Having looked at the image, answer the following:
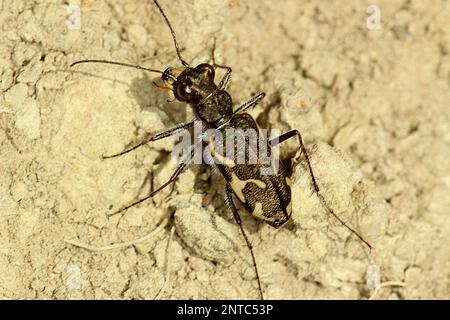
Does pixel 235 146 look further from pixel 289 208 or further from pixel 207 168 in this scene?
pixel 289 208

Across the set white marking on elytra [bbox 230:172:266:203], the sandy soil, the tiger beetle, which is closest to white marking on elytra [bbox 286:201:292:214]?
the tiger beetle

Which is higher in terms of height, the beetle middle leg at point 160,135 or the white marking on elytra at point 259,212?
the beetle middle leg at point 160,135

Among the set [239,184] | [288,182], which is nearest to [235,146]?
[239,184]

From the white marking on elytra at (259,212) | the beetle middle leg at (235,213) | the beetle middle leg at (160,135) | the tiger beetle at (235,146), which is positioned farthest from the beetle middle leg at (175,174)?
the white marking on elytra at (259,212)

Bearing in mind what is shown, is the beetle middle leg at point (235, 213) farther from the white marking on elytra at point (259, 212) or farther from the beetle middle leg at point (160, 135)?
the beetle middle leg at point (160, 135)

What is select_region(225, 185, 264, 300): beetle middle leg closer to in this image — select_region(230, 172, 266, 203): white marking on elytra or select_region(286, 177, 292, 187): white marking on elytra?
select_region(230, 172, 266, 203): white marking on elytra
